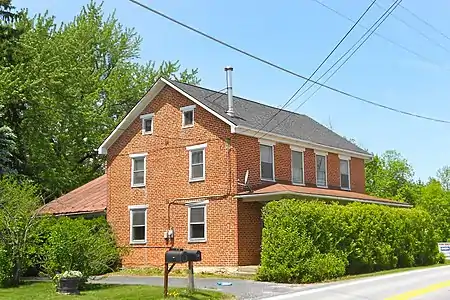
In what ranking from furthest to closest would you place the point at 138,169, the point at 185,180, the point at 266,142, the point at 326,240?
the point at 138,169
the point at 185,180
the point at 266,142
the point at 326,240

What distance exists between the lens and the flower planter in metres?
18.2

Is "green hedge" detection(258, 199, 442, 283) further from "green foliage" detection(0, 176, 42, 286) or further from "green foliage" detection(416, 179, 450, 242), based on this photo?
"green foliage" detection(416, 179, 450, 242)

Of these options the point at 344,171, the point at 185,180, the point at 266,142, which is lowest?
the point at 185,180

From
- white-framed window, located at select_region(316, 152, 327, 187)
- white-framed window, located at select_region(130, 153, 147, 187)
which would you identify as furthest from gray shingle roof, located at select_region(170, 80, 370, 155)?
white-framed window, located at select_region(130, 153, 147, 187)

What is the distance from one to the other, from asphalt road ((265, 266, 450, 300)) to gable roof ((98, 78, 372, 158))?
9.00 meters

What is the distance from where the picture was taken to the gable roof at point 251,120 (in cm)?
2759

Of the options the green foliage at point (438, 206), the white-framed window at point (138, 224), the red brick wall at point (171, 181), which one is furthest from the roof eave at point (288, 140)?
the green foliage at point (438, 206)

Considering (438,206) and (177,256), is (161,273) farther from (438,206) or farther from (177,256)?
(438,206)

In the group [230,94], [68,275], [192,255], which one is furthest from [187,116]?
[192,255]

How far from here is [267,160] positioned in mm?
27969

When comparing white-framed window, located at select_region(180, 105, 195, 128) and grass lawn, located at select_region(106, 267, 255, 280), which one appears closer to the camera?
grass lawn, located at select_region(106, 267, 255, 280)

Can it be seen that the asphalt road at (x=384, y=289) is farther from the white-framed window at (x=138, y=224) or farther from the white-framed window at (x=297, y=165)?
the white-framed window at (x=138, y=224)

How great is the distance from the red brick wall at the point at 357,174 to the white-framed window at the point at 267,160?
724cm

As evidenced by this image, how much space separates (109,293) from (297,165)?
13862 mm
